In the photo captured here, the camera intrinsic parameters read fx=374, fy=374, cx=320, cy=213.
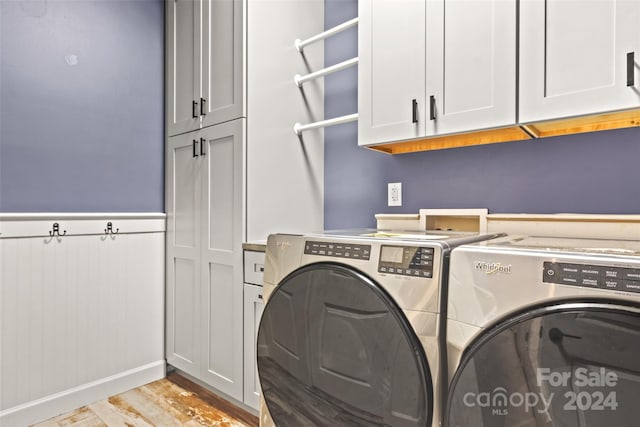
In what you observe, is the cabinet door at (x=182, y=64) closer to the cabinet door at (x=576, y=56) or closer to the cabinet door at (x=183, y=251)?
the cabinet door at (x=183, y=251)

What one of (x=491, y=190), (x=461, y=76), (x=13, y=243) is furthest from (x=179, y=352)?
(x=461, y=76)

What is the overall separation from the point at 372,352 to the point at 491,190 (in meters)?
1.00

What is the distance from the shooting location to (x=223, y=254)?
2.02 m

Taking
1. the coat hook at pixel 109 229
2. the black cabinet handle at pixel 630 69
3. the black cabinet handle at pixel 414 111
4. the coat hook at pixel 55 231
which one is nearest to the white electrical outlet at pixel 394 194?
the black cabinet handle at pixel 414 111

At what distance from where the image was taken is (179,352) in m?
2.31

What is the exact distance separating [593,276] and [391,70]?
1.17m

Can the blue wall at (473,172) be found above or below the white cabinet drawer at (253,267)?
above

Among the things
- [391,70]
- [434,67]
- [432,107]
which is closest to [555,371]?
[432,107]

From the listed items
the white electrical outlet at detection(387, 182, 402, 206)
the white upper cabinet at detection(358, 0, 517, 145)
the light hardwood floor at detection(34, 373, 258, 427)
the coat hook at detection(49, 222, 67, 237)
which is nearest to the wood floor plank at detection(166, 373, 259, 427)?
the light hardwood floor at detection(34, 373, 258, 427)

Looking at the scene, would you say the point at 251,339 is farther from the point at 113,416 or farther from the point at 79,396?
the point at 79,396

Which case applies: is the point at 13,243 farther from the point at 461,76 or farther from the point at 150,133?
the point at 461,76

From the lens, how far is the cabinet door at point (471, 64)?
1.30 m

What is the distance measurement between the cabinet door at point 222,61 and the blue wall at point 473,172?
587 mm

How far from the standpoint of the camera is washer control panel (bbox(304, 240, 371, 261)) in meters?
1.06
